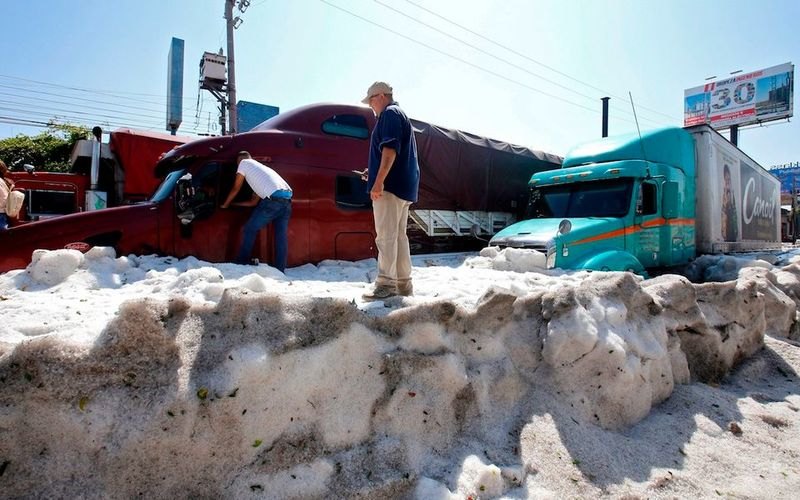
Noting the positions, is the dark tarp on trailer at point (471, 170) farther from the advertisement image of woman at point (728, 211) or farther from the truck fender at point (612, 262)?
the advertisement image of woman at point (728, 211)

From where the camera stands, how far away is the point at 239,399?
2.11 metres

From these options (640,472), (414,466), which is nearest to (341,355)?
(414,466)

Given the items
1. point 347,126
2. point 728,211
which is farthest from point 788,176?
point 347,126

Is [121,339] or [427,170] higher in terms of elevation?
[427,170]

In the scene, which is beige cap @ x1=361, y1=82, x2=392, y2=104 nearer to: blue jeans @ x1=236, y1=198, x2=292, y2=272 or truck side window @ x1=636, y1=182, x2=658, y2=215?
blue jeans @ x1=236, y1=198, x2=292, y2=272

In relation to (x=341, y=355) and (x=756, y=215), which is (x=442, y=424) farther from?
(x=756, y=215)

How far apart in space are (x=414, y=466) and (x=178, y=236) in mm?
3820

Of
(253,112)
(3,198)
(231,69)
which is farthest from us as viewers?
(253,112)

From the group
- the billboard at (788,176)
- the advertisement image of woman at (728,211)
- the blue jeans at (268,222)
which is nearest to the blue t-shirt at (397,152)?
the blue jeans at (268,222)

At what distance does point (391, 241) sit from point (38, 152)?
22547mm

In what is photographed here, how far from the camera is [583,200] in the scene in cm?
762

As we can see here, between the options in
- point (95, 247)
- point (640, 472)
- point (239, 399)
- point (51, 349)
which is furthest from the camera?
point (95, 247)

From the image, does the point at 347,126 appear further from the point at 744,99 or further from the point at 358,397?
the point at 744,99

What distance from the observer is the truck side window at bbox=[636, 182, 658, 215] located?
24.2 ft
